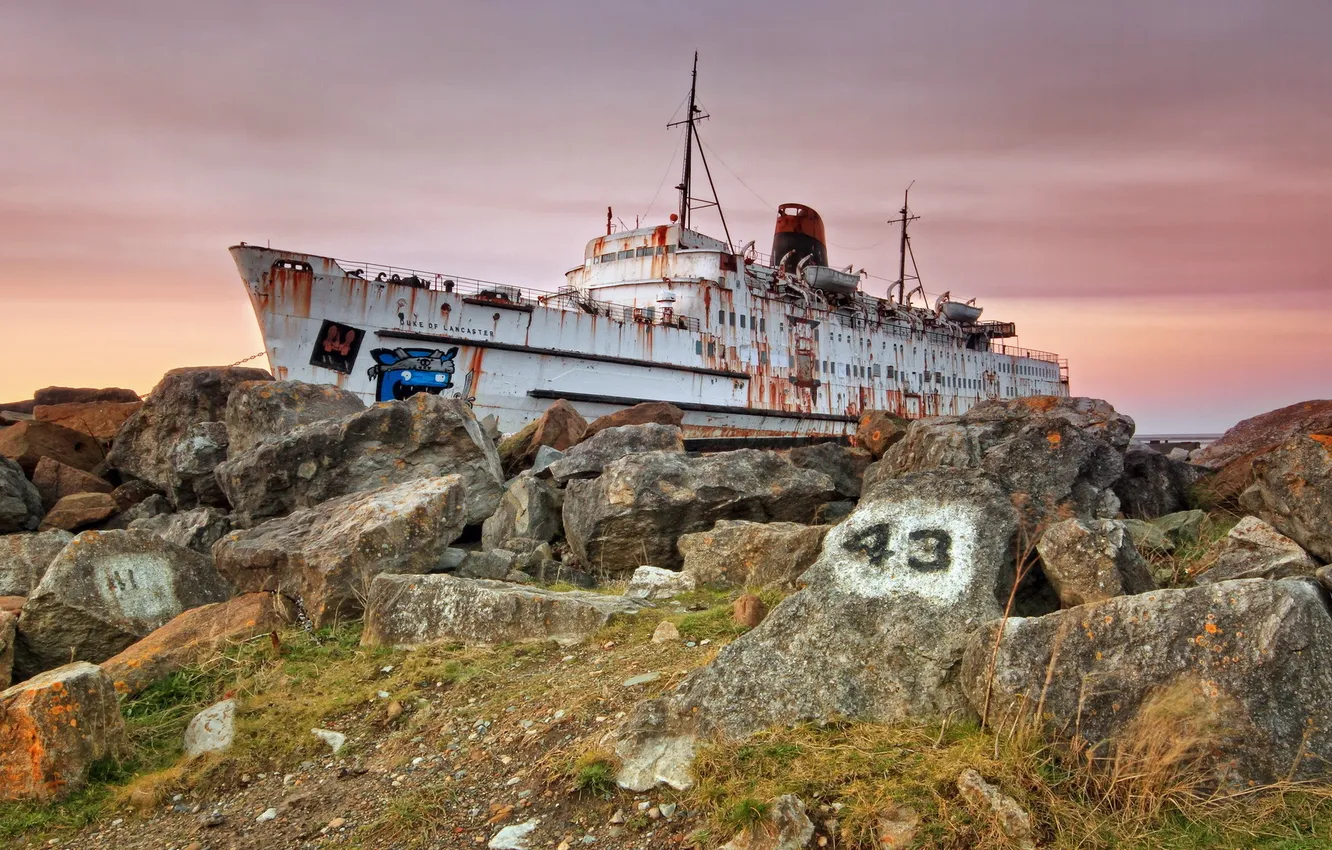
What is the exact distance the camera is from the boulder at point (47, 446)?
12.1 meters

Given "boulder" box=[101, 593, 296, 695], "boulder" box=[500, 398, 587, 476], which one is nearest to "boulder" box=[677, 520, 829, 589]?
"boulder" box=[101, 593, 296, 695]

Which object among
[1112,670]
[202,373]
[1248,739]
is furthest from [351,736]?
[202,373]

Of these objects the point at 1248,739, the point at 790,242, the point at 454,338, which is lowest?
the point at 1248,739

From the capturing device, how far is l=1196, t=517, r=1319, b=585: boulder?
448 centimetres

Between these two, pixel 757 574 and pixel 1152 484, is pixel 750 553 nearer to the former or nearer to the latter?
pixel 757 574

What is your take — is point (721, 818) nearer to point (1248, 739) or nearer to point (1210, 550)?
point (1248, 739)

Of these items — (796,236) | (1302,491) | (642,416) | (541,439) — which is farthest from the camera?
(796,236)

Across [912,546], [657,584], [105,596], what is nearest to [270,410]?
[105,596]

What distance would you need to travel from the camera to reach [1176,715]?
9.92ft

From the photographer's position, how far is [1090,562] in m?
4.02

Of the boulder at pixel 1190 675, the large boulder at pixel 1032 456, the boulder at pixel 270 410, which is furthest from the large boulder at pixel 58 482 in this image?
the boulder at pixel 1190 675

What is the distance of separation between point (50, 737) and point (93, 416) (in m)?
11.5

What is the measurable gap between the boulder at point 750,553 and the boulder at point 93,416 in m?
10.8

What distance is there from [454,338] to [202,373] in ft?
25.8
